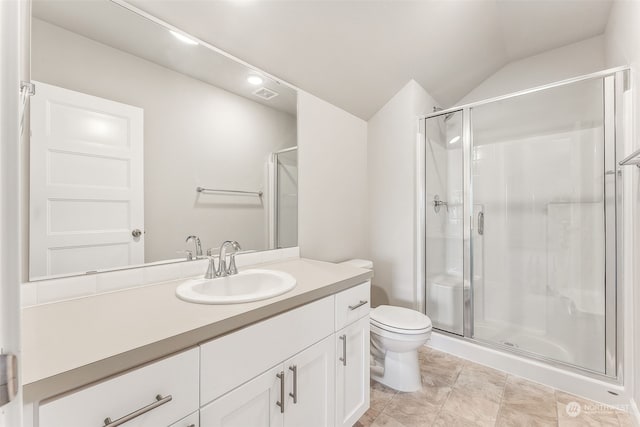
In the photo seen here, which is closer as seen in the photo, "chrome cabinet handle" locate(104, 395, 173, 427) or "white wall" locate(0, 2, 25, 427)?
"white wall" locate(0, 2, 25, 427)

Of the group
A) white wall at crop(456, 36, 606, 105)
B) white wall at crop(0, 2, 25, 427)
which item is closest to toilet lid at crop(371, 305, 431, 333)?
white wall at crop(0, 2, 25, 427)

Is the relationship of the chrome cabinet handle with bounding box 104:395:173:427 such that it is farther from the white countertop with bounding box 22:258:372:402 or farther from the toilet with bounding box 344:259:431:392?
the toilet with bounding box 344:259:431:392

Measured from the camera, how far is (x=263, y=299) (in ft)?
3.28

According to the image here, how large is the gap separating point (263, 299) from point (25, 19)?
128 centimetres

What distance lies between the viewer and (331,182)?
225 centimetres

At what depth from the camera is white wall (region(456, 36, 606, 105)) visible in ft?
7.63

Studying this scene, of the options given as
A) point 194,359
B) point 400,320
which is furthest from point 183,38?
point 400,320

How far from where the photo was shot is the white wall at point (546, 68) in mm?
2324

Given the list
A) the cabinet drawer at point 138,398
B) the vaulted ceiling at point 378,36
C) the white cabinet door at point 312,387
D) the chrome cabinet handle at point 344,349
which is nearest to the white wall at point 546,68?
the vaulted ceiling at point 378,36

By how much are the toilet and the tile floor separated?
63mm

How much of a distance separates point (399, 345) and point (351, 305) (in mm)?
597

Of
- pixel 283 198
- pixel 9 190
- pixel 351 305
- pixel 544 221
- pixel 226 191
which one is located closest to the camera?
pixel 9 190

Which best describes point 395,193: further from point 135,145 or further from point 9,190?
point 9,190

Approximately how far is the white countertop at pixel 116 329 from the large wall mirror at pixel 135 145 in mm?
238
